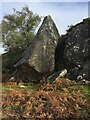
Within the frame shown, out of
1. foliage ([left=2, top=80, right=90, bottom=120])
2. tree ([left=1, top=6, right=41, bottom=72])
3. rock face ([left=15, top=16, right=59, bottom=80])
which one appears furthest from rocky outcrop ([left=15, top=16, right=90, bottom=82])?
tree ([left=1, top=6, right=41, bottom=72])

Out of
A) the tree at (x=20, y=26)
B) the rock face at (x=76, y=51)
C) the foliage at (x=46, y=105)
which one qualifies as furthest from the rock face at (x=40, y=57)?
the tree at (x=20, y=26)

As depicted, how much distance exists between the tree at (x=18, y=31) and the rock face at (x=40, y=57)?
20.4 ft

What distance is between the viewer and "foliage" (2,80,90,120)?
36.6ft

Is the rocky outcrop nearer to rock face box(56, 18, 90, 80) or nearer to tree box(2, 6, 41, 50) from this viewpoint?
rock face box(56, 18, 90, 80)

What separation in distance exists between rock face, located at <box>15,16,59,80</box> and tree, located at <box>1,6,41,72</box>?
6233 millimetres

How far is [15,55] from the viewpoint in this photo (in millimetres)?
24859

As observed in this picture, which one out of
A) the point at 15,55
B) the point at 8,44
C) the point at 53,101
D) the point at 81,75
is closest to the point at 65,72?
the point at 81,75

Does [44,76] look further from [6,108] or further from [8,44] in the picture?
[8,44]

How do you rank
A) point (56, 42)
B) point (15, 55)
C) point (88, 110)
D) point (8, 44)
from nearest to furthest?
point (88, 110) < point (56, 42) < point (15, 55) < point (8, 44)

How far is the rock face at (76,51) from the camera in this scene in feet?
57.9

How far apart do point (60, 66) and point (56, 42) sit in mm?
1591

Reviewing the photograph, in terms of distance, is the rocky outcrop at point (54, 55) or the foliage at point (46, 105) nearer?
the foliage at point (46, 105)

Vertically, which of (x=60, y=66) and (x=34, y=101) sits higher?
(x=60, y=66)

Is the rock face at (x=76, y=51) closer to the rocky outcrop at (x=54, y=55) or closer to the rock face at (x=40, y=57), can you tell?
the rocky outcrop at (x=54, y=55)
